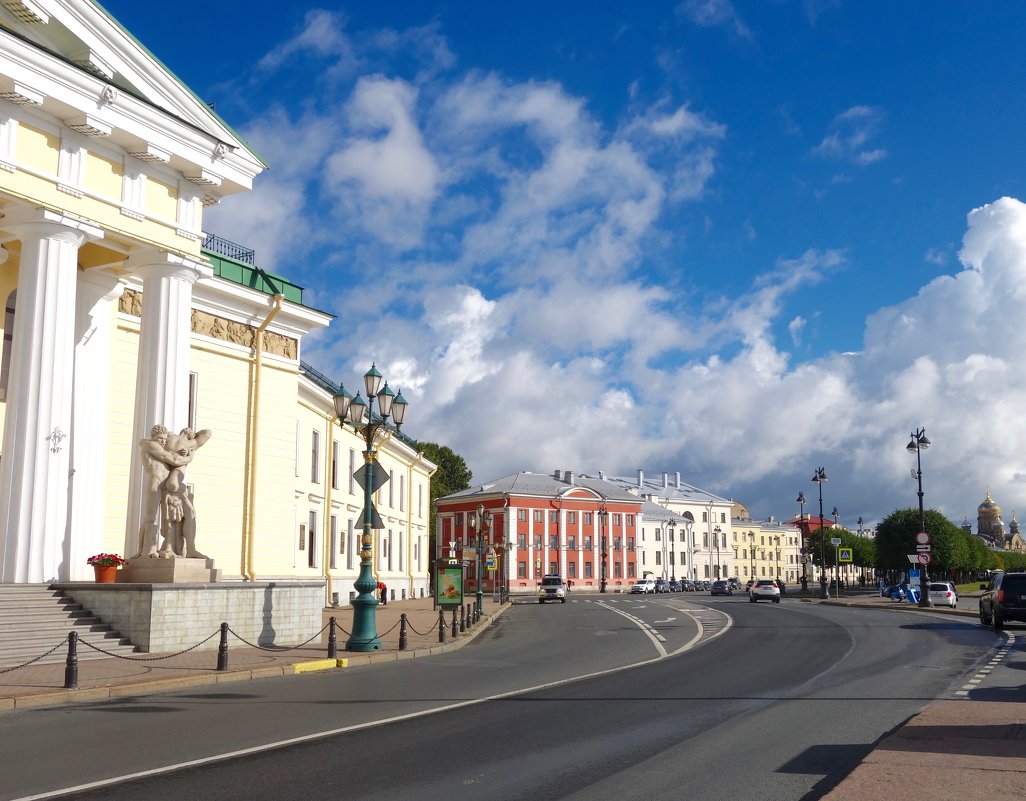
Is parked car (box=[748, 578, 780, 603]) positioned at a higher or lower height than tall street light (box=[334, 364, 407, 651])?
lower

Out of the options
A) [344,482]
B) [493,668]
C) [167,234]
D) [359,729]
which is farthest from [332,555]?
[359,729]

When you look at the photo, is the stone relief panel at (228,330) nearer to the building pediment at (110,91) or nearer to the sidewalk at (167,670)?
the building pediment at (110,91)

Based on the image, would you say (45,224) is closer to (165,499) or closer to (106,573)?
(165,499)

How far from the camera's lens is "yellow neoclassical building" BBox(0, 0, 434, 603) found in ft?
67.4

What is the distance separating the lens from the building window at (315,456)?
134ft

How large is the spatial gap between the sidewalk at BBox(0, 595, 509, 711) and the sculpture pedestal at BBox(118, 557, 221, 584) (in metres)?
1.51

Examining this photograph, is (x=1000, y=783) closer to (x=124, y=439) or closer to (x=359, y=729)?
(x=359, y=729)

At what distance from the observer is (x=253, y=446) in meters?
30.0

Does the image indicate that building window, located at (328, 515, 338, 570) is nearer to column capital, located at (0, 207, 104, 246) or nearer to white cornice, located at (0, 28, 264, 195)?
white cornice, located at (0, 28, 264, 195)

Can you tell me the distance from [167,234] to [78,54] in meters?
4.57

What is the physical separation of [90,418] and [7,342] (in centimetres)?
279

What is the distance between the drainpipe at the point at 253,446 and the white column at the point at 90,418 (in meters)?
5.26

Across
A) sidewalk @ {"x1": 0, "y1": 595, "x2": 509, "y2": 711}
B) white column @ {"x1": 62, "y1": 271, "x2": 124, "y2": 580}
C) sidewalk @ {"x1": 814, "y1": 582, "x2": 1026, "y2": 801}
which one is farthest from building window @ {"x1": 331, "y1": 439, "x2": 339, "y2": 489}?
sidewalk @ {"x1": 814, "y1": 582, "x2": 1026, "y2": 801}

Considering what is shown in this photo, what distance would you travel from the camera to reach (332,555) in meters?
42.7
